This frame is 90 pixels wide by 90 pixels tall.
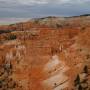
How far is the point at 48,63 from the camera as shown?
175ft

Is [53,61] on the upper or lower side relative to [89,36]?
lower

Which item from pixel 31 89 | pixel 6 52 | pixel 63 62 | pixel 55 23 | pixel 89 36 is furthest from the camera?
pixel 55 23

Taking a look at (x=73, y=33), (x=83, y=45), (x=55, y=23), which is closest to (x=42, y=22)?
(x=55, y=23)

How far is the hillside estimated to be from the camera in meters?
46.4

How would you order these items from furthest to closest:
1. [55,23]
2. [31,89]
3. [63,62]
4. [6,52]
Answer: [55,23]
[6,52]
[63,62]
[31,89]

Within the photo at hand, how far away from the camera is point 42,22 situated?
195125mm

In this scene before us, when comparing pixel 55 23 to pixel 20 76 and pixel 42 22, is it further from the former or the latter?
pixel 20 76

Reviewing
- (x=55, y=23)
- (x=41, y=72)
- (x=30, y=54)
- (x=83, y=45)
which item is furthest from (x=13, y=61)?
(x=55, y=23)

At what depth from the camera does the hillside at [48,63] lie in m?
46.4

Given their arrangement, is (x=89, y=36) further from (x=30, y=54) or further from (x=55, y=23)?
(x=55, y=23)

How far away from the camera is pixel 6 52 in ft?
202

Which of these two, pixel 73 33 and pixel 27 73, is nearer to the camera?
pixel 27 73

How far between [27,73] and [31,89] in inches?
199

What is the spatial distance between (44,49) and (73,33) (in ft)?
27.4
